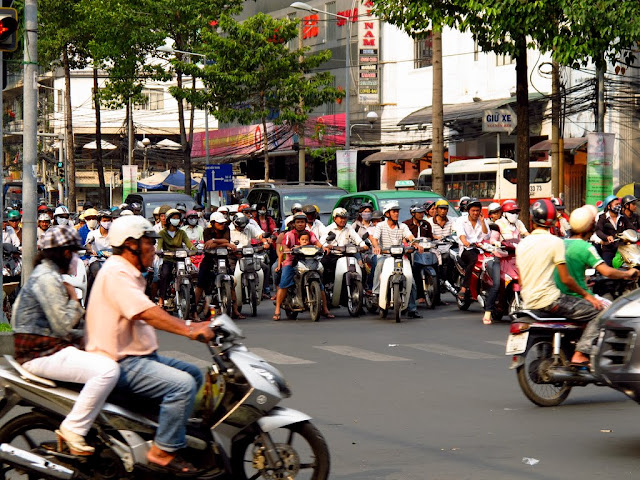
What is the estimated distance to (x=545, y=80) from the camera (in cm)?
4166

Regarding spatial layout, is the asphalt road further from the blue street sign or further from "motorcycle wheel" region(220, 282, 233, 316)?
the blue street sign

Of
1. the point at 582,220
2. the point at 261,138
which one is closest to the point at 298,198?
the point at 582,220

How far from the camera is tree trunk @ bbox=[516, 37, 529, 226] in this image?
2316cm

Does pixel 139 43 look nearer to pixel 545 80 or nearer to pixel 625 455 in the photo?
pixel 545 80

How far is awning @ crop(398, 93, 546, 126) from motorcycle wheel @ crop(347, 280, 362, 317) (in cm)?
2261

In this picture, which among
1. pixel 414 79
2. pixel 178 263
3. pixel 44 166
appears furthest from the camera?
pixel 44 166

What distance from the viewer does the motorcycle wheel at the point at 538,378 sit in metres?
9.33

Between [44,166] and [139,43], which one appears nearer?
[139,43]

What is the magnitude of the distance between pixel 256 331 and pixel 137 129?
71416 mm

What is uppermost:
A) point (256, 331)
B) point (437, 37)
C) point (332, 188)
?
point (437, 37)

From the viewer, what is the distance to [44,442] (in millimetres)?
6035

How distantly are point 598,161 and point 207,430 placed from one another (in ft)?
62.7

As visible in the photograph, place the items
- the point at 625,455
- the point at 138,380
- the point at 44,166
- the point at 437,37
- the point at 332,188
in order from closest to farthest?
1. the point at 138,380
2. the point at 625,455
3. the point at 332,188
4. the point at 437,37
5. the point at 44,166

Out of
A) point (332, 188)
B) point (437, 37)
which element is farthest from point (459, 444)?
point (437, 37)
